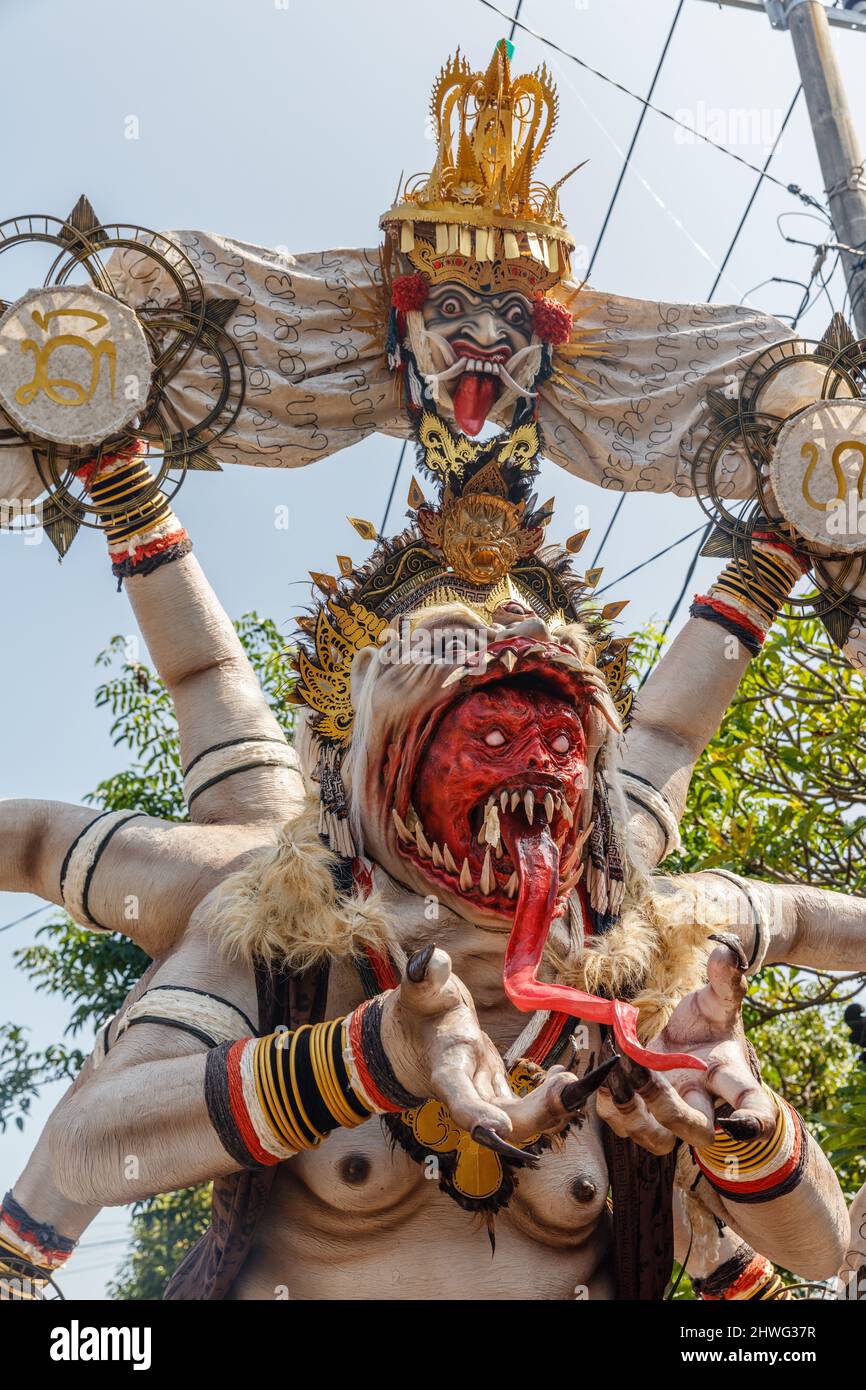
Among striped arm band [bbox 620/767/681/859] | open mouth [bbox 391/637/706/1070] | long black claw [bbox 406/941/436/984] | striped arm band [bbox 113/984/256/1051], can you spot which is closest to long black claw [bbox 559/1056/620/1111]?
long black claw [bbox 406/941/436/984]

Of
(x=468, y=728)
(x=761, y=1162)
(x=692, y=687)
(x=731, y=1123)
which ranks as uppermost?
(x=692, y=687)

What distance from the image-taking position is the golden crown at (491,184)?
4871mm

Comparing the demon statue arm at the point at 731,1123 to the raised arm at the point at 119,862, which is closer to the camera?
the demon statue arm at the point at 731,1123

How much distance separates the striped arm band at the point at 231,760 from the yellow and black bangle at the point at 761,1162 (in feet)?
5.29

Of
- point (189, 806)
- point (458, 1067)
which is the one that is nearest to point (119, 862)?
point (189, 806)

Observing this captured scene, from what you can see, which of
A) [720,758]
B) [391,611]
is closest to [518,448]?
[391,611]

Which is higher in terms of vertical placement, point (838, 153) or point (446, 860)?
point (838, 153)

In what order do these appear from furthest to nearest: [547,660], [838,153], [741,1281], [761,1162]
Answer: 1. [838,153]
2. [741,1281]
3. [547,660]
4. [761,1162]

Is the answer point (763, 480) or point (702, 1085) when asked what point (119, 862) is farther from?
point (763, 480)

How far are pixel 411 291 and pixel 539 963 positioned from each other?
80.6 inches

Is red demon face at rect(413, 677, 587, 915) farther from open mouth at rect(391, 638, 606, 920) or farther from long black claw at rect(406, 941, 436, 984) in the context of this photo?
long black claw at rect(406, 941, 436, 984)

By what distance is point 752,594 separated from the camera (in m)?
5.04

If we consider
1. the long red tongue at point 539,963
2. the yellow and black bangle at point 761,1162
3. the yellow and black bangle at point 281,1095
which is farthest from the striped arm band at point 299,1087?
the yellow and black bangle at point 761,1162

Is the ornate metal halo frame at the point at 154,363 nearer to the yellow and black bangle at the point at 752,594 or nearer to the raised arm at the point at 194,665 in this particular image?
the raised arm at the point at 194,665
